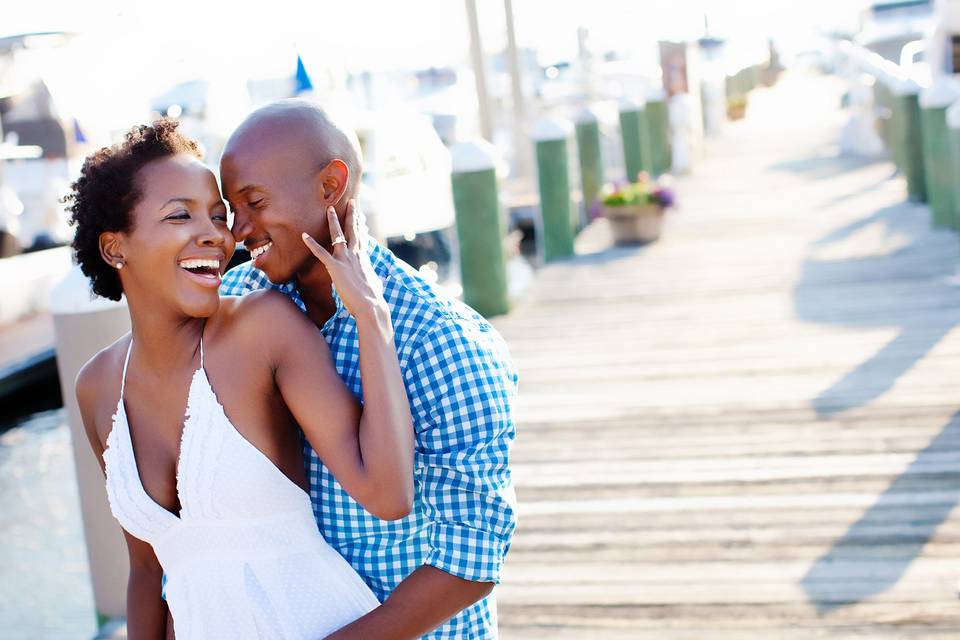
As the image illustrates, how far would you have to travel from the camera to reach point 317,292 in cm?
196

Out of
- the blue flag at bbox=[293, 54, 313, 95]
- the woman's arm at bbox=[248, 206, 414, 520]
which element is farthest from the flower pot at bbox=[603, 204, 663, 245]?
the woman's arm at bbox=[248, 206, 414, 520]

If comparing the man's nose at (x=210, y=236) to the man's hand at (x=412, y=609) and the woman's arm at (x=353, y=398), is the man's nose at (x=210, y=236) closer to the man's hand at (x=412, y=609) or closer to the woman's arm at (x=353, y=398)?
the woman's arm at (x=353, y=398)

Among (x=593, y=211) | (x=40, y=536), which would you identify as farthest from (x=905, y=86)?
(x=40, y=536)

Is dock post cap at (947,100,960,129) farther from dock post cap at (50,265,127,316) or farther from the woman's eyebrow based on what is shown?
the woman's eyebrow

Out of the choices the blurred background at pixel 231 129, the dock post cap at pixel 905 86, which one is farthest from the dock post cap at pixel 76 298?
the dock post cap at pixel 905 86

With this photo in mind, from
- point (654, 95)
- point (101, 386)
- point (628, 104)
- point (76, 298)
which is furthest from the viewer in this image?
point (654, 95)

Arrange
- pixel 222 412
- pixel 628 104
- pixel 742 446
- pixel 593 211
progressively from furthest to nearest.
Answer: pixel 628 104 → pixel 593 211 → pixel 742 446 → pixel 222 412

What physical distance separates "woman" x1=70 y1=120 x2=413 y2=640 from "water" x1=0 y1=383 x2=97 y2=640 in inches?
143

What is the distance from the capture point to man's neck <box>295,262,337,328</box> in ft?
6.32

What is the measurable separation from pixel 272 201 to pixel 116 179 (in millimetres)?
241

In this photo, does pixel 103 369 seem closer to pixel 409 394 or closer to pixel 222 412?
pixel 222 412

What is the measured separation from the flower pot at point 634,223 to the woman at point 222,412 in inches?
365

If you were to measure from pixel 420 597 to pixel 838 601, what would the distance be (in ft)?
6.57

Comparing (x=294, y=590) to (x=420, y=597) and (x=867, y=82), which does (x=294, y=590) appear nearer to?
(x=420, y=597)
